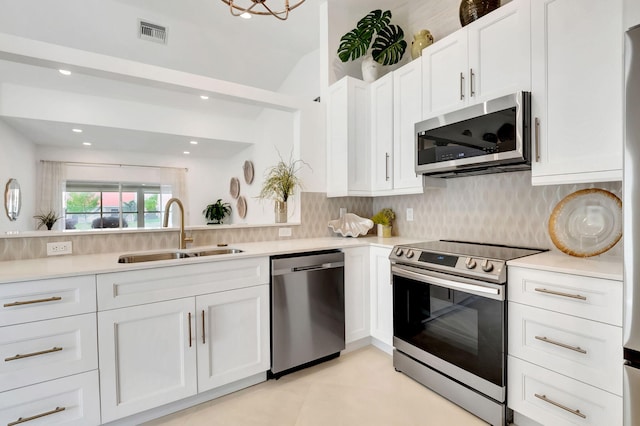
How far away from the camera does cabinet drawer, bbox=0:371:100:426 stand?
139 centimetres

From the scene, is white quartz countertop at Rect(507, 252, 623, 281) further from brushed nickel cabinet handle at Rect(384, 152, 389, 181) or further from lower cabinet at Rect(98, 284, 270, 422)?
lower cabinet at Rect(98, 284, 270, 422)

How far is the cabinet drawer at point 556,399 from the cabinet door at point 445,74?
1.71 meters

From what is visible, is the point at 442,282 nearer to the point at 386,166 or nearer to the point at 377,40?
the point at 386,166

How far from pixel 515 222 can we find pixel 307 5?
293cm

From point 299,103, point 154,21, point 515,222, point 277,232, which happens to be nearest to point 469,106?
point 515,222

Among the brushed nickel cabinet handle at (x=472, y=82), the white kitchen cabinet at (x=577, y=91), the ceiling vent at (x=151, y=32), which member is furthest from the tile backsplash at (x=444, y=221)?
the ceiling vent at (x=151, y=32)

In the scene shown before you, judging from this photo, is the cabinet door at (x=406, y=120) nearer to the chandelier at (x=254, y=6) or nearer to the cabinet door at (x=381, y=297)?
the cabinet door at (x=381, y=297)

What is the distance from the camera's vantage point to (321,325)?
2295 millimetres

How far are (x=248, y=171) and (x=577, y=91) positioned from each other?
5616 millimetres

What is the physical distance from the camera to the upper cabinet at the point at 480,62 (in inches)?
70.1

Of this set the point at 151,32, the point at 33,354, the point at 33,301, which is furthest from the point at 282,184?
the point at 151,32

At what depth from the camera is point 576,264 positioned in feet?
4.95

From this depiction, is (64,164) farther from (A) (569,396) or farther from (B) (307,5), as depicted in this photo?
(A) (569,396)

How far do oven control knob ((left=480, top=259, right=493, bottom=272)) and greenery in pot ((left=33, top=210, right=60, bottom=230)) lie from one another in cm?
724
